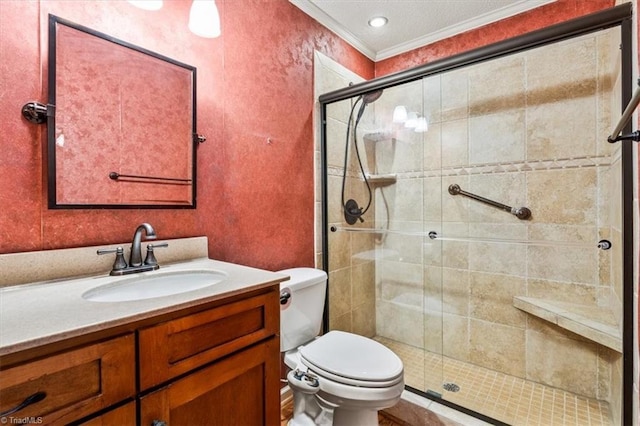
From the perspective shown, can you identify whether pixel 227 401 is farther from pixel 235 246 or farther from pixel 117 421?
pixel 235 246

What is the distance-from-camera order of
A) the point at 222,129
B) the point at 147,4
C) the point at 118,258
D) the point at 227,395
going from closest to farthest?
1. the point at 227,395
2. the point at 118,258
3. the point at 147,4
4. the point at 222,129

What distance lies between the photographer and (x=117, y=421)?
660mm

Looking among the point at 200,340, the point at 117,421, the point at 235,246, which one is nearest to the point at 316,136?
the point at 235,246

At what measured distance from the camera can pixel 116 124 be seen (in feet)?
3.73

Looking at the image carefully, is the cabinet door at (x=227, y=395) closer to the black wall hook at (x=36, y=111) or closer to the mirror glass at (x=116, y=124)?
the mirror glass at (x=116, y=124)

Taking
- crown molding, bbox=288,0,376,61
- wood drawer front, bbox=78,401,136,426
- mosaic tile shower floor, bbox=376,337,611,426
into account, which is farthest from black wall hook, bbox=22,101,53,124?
mosaic tile shower floor, bbox=376,337,611,426

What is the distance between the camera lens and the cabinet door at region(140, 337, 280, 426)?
2.43 ft

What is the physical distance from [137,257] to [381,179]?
1.73 metres

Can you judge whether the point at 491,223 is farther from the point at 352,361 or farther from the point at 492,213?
the point at 352,361

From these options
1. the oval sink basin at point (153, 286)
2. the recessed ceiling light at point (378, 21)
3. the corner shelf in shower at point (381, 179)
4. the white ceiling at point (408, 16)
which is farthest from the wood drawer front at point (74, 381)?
the recessed ceiling light at point (378, 21)

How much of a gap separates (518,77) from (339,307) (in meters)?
1.92

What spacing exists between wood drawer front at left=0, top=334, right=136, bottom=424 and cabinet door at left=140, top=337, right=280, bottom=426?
89mm

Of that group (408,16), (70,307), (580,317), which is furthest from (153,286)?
(408,16)

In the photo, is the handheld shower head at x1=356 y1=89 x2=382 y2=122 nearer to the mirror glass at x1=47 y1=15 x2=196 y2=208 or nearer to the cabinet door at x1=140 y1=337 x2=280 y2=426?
the mirror glass at x1=47 y1=15 x2=196 y2=208
